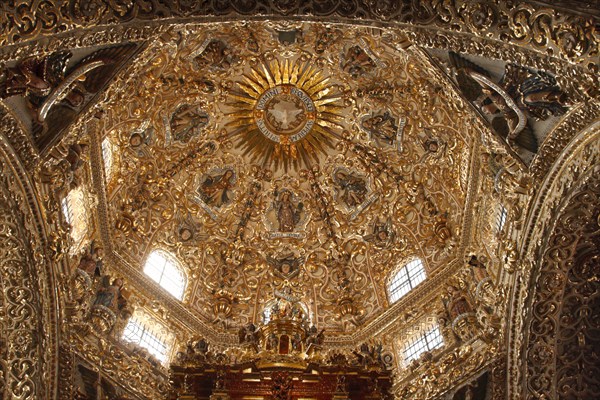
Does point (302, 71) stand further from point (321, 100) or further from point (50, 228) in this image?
point (50, 228)

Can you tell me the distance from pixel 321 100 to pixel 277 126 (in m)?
1.63

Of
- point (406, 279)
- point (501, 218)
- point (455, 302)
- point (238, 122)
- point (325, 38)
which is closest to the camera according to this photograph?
point (501, 218)

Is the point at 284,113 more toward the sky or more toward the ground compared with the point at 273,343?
more toward the sky

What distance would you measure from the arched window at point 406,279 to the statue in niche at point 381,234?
3.24 ft

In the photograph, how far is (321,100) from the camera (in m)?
22.3

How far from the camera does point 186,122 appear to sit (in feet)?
71.6

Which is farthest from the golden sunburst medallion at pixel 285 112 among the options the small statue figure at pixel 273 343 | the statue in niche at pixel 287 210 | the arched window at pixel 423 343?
the small statue figure at pixel 273 343

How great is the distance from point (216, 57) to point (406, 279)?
26.9 ft

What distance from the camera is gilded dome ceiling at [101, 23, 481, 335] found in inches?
791

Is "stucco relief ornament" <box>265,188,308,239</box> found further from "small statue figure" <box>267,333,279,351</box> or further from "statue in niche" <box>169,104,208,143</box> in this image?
"small statue figure" <box>267,333,279,351</box>

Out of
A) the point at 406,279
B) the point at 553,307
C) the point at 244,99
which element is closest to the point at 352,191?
the point at 406,279

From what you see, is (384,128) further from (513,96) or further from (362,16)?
(362,16)

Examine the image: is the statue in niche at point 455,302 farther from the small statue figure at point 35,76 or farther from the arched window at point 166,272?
the small statue figure at point 35,76

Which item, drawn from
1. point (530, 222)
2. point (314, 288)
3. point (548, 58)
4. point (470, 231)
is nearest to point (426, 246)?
point (470, 231)
